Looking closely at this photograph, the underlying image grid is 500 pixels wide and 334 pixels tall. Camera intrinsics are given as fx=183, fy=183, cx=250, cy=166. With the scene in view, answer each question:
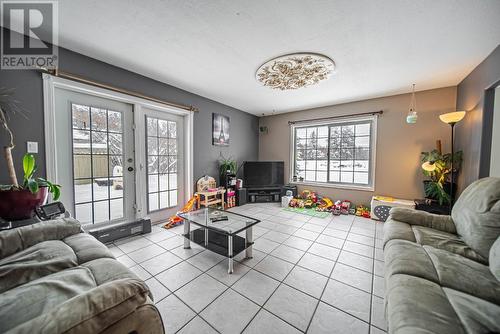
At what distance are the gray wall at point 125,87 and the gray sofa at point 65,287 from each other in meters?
1.07

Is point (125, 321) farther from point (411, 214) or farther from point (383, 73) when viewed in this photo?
point (383, 73)

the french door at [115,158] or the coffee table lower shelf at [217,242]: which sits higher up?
the french door at [115,158]

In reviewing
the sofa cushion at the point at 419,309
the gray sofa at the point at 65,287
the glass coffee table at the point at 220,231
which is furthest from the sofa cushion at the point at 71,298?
the sofa cushion at the point at 419,309

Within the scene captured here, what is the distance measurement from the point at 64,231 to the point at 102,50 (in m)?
1.96

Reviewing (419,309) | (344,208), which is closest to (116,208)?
(419,309)

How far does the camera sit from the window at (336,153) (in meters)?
3.81

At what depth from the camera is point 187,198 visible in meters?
3.46

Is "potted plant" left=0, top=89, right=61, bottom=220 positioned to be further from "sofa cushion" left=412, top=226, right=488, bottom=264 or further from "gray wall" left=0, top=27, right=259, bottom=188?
"sofa cushion" left=412, top=226, right=488, bottom=264

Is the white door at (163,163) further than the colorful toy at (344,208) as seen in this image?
No

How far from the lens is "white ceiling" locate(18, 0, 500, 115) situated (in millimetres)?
1481

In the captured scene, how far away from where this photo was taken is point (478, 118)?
2.26 meters

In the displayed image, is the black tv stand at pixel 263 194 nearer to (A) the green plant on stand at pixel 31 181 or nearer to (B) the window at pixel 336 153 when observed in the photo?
(B) the window at pixel 336 153

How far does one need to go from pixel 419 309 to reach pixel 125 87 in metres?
3.50

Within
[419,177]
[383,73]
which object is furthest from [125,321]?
[419,177]
